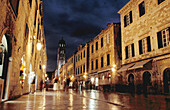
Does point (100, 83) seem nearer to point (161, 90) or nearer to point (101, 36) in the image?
point (101, 36)

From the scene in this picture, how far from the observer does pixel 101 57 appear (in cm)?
2856

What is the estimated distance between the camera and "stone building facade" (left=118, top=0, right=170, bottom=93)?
14492mm

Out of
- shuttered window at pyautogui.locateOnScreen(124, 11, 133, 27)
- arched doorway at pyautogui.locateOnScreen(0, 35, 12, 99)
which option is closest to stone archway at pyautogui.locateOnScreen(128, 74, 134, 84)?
shuttered window at pyautogui.locateOnScreen(124, 11, 133, 27)

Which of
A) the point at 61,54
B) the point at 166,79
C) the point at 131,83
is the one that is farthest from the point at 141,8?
the point at 61,54

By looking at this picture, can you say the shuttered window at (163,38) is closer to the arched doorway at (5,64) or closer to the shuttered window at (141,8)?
the shuttered window at (141,8)

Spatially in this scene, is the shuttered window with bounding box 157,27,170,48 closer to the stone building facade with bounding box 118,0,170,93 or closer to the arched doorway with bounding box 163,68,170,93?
the stone building facade with bounding box 118,0,170,93

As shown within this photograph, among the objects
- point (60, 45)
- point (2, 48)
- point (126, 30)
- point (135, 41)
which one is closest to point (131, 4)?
point (126, 30)

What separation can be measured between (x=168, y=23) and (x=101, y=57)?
15462 mm

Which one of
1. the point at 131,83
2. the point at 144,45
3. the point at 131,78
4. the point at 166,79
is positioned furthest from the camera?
the point at 131,78

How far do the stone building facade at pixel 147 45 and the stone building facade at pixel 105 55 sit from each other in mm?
2900

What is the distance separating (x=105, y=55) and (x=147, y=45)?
411 inches

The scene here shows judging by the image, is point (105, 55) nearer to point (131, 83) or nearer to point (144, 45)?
point (131, 83)

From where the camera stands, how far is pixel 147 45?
1691 cm

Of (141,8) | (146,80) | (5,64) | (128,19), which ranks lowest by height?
(146,80)
